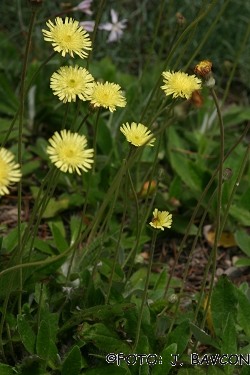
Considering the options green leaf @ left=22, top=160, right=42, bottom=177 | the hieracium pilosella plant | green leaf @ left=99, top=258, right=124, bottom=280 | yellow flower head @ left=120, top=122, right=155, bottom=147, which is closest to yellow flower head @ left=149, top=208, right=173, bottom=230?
the hieracium pilosella plant

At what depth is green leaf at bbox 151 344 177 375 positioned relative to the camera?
1594 millimetres

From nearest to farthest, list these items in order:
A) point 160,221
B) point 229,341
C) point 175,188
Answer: point 160,221
point 229,341
point 175,188

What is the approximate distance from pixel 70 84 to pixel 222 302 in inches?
35.2

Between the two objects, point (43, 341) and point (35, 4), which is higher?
point (35, 4)

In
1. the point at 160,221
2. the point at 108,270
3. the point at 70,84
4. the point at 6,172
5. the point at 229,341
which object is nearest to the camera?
Result: the point at 6,172

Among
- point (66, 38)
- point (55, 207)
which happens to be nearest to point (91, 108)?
point (66, 38)

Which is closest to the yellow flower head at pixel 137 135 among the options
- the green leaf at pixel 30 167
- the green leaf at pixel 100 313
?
the green leaf at pixel 100 313

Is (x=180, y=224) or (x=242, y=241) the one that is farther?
(x=180, y=224)

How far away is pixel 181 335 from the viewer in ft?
5.58

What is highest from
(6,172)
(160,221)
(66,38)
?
(66,38)

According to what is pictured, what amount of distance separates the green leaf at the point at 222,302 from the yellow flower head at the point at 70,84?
2.62ft

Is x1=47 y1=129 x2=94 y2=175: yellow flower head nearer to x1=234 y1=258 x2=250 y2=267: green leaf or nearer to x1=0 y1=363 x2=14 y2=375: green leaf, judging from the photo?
x1=0 y1=363 x2=14 y2=375: green leaf

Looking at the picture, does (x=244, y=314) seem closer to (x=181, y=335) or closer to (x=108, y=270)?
A: (x=181, y=335)

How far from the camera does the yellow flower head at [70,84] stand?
1381 millimetres
